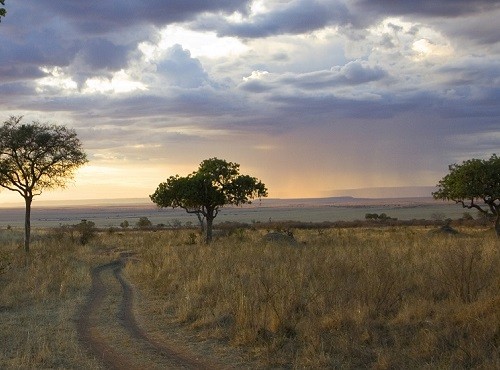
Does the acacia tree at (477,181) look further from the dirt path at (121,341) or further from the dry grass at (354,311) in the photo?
the dirt path at (121,341)

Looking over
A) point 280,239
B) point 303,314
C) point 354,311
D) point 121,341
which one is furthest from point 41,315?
point 280,239

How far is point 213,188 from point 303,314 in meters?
26.8

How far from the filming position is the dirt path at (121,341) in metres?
9.47

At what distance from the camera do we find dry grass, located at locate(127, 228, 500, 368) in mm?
9234

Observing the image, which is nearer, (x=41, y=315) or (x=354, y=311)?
(x=354, y=311)

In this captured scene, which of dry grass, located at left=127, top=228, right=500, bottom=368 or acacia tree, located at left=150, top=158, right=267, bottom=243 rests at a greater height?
acacia tree, located at left=150, top=158, right=267, bottom=243

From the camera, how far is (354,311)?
37.1ft

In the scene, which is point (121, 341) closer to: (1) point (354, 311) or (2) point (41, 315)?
A: (2) point (41, 315)

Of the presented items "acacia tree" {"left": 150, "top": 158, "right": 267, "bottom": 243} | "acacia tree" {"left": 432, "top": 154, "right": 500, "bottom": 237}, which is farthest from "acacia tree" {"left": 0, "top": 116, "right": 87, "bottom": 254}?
"acacia tree" {"left": 432, "top": 154, "right": 500, "bottom": 237}

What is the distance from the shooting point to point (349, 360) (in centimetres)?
916

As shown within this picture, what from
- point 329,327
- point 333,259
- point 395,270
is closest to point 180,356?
point 329,327

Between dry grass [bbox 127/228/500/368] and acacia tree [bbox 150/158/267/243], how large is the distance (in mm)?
19457

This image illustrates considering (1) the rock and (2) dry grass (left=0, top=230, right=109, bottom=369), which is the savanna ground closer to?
(2) dry grass (left=0, top=230, right=109, bottom=369)

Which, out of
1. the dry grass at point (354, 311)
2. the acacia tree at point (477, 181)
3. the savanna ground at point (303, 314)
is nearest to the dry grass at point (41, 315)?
the savanna ground at point (303, 314)
